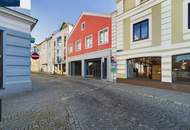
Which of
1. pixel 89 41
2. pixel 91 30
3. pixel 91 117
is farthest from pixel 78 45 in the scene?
pixel 91 117

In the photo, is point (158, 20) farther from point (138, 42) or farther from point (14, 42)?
point (14, 42)

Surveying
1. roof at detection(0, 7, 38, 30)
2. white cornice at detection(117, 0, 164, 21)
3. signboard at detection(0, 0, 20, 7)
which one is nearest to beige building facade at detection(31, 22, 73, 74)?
white cornice at detection(117, 0, 164, 21)

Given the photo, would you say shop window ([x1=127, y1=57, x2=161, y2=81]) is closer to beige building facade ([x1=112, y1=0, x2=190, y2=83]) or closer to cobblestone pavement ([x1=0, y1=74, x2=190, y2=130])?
beige building facade ([x1=112, y1=0, x2=190, y2=83])

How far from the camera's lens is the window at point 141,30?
17075 millimetres

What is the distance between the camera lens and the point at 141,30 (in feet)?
58.1

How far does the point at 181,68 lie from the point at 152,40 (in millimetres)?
3228

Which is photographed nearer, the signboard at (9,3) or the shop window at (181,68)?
the signboard at (9,3)

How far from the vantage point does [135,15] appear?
18078mm

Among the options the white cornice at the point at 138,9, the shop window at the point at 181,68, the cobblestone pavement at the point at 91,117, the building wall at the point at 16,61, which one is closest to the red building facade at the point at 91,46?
the white cornice at the point at 138,9

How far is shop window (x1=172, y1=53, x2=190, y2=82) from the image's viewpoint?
43.9 feet

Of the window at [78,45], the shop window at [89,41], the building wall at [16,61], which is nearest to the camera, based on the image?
the building wall at [16,61]

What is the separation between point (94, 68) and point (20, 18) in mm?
18395

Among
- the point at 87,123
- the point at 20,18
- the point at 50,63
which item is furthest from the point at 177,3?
the point at 50,63

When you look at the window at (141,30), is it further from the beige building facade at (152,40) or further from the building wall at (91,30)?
the building wall at (91,30)
